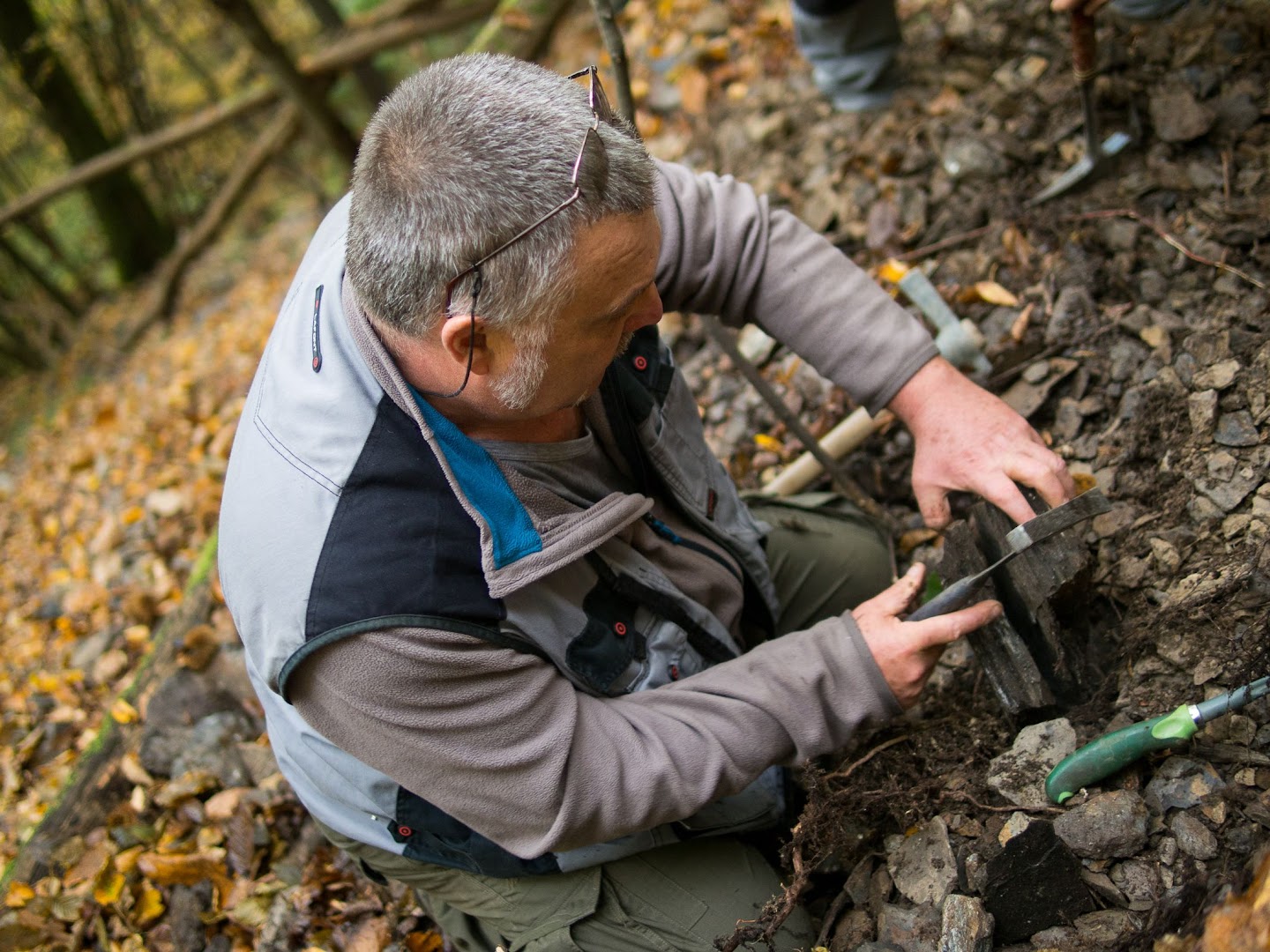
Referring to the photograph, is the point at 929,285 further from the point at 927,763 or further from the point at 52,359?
the point at 52,359

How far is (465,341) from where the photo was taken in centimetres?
170

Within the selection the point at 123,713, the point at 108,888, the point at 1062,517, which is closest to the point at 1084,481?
the point at 1062,517

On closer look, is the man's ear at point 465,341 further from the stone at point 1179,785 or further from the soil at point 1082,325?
the stone at point 1179,785

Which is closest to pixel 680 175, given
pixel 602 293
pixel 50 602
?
pixel 602 293

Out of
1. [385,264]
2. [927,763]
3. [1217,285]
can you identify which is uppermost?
[385,264]

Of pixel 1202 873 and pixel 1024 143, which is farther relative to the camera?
pixel 1024 143

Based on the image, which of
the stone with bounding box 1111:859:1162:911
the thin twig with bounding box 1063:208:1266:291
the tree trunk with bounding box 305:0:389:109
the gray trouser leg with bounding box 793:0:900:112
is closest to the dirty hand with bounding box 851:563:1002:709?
the stone with bounding box 1111:859:1162:911

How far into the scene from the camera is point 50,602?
459cm

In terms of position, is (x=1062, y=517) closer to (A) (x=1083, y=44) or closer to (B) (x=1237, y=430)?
(B) (x=1237, y=430)

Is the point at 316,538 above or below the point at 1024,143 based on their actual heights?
above

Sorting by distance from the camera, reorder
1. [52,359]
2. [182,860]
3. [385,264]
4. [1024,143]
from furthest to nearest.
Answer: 1. [52,359]
2. [1024,143]
3. [182,860]
4. [385,264]

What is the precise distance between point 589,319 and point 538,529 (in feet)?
1.39

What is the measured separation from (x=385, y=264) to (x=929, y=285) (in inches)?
76.6

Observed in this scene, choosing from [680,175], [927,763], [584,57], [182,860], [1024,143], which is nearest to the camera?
[927,763]
